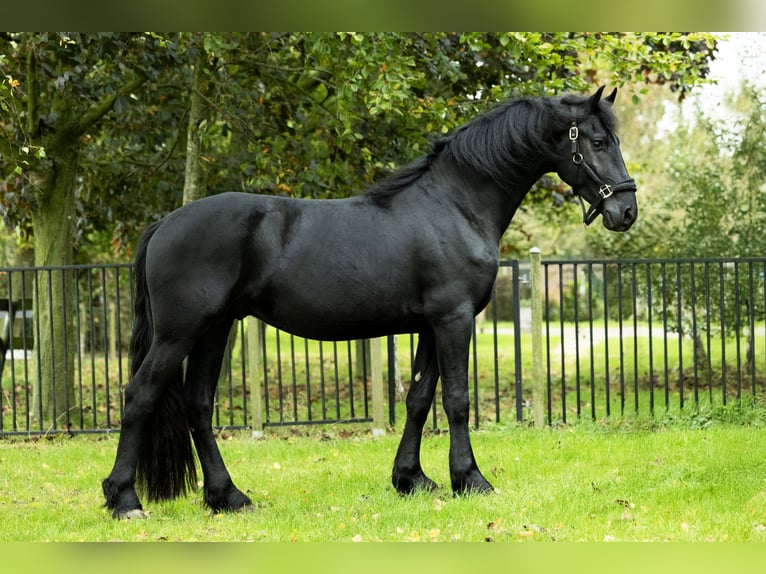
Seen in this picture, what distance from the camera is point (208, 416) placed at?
17.8 feet

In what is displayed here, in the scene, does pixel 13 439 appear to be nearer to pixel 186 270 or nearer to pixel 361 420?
pixel 361 420

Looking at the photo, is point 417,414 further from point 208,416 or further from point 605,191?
point 605,191

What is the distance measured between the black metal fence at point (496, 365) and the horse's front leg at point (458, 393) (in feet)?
6.24

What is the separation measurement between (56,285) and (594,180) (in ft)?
24.6

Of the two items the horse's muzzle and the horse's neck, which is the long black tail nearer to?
the horse's neck

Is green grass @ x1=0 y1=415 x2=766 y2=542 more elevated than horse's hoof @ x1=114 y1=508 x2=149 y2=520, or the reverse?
horse's hoof @ x1=114 y1=508 x2=149 y2=520

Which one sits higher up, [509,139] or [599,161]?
[509,139]

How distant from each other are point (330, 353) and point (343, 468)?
12.5m

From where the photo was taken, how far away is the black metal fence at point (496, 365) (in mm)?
8969

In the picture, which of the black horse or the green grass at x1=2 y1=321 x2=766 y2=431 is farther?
the green grass at x1=2 y1=321 x2=766 y2=431

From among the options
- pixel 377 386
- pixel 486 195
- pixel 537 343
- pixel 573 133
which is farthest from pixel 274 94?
pixel 573 133

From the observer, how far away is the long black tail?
17.2 feet

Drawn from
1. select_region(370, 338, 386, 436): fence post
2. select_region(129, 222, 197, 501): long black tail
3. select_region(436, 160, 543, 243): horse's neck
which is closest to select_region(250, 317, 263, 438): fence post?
select_region(370, 338, 386, 436): fence post

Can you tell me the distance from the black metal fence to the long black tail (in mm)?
2560
